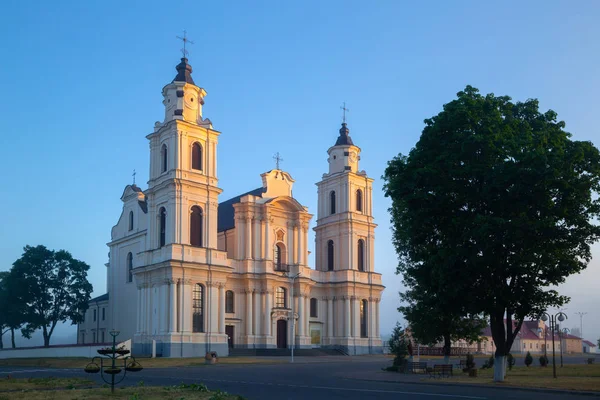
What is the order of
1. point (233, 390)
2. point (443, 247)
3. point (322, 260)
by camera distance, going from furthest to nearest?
point (322, 260) < point (443, 247) < point (233, 390)

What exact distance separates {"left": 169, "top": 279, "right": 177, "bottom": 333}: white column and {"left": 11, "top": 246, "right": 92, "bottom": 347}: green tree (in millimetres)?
21776

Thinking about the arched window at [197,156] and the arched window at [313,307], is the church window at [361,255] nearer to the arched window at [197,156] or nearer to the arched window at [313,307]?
the arched window at [313,307]

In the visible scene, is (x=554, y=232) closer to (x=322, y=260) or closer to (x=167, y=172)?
(x=167, y=172)

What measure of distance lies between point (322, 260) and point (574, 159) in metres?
51.5

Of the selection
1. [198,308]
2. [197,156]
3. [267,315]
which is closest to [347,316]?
[267,315]

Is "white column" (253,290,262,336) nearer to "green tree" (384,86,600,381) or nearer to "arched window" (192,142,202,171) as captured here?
"arched window" (192,142,202,171)

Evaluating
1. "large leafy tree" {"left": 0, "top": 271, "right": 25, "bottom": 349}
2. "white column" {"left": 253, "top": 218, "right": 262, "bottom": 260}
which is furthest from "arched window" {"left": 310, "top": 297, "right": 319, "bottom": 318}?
"large leafy tree" {"left": 0, "top": 271, "right": 25, "bottom": 349}

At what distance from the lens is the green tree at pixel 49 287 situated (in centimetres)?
7494

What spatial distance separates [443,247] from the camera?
98.4ft

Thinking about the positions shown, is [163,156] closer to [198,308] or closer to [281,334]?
[198,308]

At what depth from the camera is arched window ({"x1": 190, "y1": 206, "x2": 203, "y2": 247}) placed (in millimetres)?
62875

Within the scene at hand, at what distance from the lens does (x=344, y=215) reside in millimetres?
76500

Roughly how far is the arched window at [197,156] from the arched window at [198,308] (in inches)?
423

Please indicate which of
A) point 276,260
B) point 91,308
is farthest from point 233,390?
point 91,308
